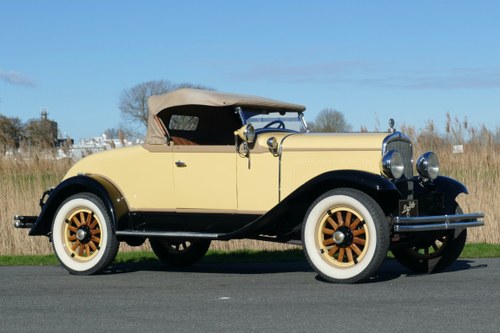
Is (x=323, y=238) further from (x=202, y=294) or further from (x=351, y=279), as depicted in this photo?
(x=202, y=294)

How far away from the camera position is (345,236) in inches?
312

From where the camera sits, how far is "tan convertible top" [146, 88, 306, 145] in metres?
9.09

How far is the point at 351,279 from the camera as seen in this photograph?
7.82 m

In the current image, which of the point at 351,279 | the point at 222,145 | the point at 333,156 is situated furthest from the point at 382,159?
the point at 222,145

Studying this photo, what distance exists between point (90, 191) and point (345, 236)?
3028 mm

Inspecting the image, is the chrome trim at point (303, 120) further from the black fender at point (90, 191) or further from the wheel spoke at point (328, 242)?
the black fender at point (90, 191)

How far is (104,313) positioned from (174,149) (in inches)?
117

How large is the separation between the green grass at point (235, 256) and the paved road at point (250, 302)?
4.29 ft

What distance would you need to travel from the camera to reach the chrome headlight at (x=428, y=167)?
887 centimetres

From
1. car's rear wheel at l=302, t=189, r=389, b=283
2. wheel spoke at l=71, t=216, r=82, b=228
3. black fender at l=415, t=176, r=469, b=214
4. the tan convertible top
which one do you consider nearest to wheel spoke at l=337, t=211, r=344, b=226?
car's rear wheel at l=302, t=189, r=389, b=283

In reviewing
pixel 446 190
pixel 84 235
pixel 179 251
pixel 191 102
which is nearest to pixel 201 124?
pixel 191 102

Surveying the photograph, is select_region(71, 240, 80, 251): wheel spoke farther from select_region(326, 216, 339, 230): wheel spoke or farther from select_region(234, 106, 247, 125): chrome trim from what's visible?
select_region(326, 216, 339, 230): wheel spoke

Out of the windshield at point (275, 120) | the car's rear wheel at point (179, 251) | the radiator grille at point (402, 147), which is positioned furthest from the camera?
the car's rear wheel at point (179, 251)

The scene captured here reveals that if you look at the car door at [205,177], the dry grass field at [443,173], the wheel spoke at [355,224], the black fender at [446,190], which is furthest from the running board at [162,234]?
the dry grass field at [443,173]
